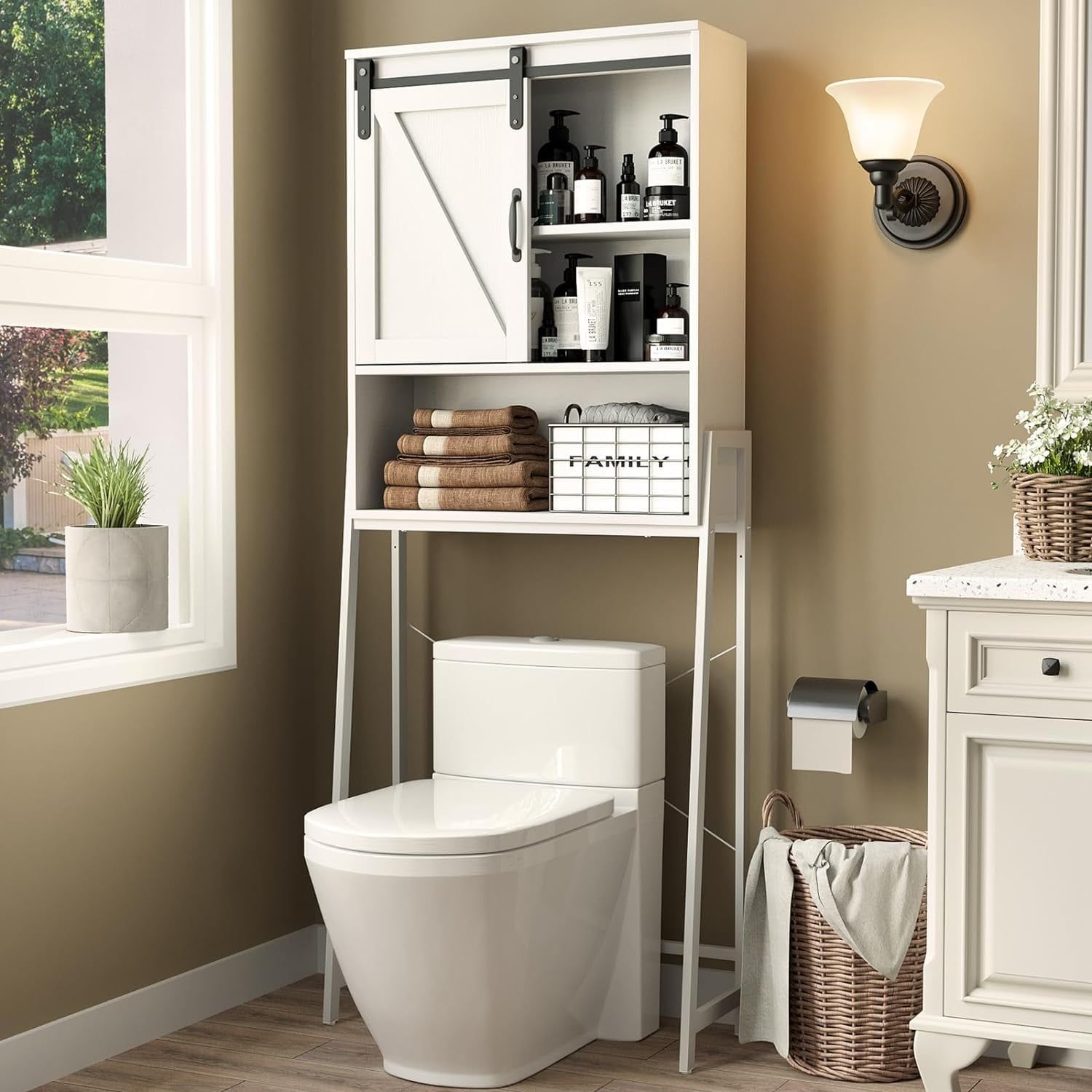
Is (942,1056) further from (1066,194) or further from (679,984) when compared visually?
(1066,194)

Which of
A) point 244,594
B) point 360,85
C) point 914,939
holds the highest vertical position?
point 360,85

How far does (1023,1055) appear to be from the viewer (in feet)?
9.84

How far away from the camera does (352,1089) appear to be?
293cm

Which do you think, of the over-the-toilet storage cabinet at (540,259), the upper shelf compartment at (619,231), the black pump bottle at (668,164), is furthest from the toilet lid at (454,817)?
the black pump bottle at (668,164)

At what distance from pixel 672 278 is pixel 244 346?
3.01 feet

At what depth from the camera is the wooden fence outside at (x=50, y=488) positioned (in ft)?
9.89

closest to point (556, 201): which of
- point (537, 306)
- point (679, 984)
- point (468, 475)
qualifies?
point (537, 306)

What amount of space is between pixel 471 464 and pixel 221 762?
2.71 ft

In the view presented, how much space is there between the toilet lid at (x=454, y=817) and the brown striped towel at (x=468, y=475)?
59 centimetres

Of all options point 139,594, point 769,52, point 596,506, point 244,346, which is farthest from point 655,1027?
point 769,52

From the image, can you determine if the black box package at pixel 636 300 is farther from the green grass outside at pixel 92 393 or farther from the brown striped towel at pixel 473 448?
the green grass outside at pixel 92 393

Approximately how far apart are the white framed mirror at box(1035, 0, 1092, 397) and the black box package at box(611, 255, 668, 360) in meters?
0.72

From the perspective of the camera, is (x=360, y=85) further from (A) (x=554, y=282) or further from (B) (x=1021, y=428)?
(B) (x=1021, y=428)

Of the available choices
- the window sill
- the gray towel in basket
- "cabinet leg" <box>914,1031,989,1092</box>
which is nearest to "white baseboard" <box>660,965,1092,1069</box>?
the gray towel in basket
